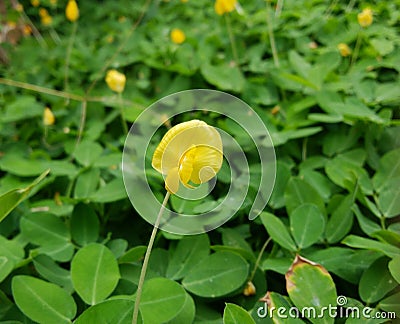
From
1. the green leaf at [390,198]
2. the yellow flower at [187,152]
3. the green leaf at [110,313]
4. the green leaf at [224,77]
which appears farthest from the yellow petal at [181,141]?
the green leaf at [224,77]

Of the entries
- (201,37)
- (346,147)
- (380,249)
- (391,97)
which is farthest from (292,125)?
(201,37)

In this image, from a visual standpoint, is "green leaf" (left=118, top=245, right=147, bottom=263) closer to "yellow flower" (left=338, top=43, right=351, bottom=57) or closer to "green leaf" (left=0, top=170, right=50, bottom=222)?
"green leaf" (left=0, top=170, right=50, bottom=222)

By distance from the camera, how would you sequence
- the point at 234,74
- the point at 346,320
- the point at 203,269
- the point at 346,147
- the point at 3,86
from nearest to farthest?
the point at 346,320 → the point at 203,269 → the point at 346,147 → the point at 234,74 → the point at 3,86

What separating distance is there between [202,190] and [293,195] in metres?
0.15

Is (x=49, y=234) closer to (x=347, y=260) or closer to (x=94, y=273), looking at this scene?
(x=94, y=273)

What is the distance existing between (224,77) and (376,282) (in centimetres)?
67

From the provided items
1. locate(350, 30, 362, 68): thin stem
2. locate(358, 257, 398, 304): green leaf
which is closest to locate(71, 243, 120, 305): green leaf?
locate(358, 257, 398, 304): green leaf

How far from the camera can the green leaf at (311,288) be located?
0.50 metres

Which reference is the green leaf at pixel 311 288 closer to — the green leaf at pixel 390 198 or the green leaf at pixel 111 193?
the green leaf at pixel 390 198

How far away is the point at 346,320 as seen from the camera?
51cm

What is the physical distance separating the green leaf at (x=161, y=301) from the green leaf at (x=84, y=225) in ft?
0.60

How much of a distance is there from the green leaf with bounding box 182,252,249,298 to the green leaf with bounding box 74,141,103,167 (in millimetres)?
360

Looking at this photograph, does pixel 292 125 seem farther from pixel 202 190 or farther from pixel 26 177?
pixel 26 177

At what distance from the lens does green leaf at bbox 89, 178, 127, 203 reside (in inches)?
29.1
